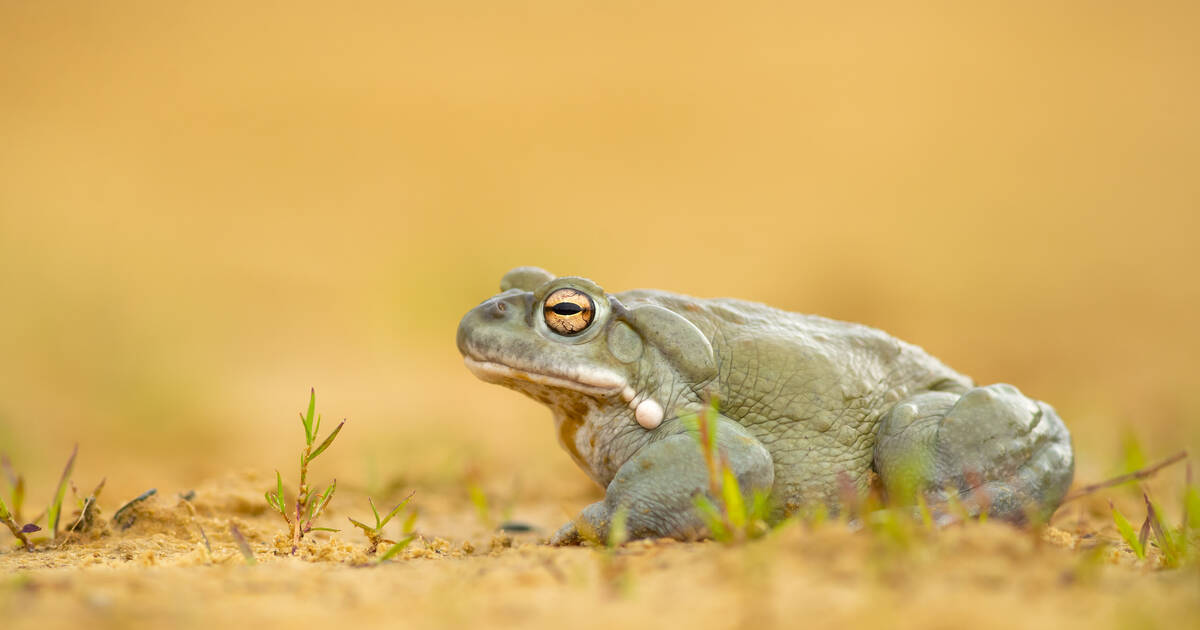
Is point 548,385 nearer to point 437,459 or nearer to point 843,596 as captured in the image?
point 843,596

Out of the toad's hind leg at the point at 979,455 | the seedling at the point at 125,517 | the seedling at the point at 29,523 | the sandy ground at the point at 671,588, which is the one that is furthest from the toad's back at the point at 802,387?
the seedling at the point at 29,523

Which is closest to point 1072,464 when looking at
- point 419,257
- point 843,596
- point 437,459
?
point 843,596

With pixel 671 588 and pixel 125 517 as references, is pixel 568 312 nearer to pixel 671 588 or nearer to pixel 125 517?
pixel 671 588

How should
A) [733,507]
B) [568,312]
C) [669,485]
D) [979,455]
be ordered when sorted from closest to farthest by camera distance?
[733,507] → [669,485] → [979,455] → [568,312]

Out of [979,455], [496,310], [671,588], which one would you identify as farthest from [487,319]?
[979,455]

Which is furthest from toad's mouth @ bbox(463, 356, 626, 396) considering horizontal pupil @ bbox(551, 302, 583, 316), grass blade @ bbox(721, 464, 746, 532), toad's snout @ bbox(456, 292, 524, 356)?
grass blade @ bbox(721, 464, 746, 532)

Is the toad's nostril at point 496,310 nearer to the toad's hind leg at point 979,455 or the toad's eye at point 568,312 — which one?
the toad's eye at point 568,312
